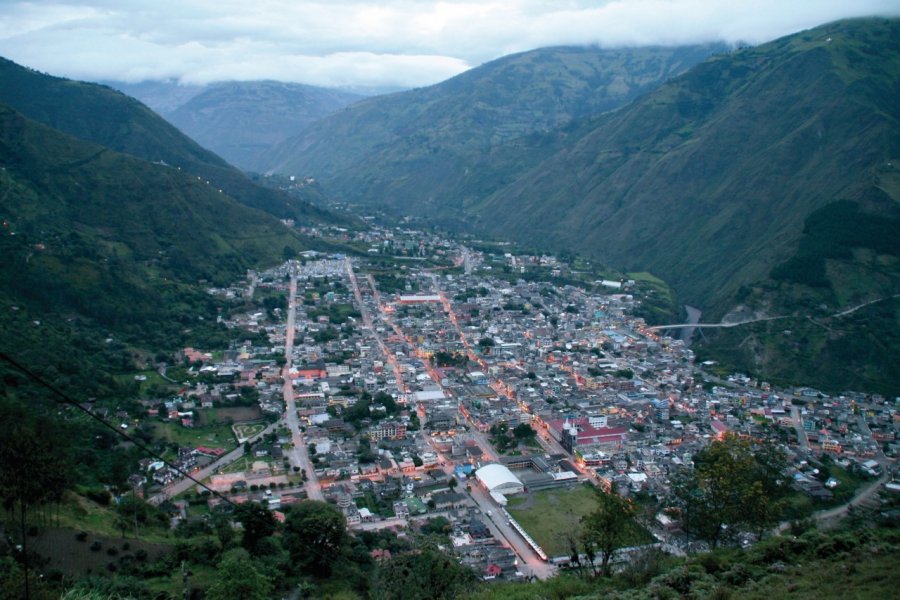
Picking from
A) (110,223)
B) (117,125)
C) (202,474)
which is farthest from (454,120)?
(202,474)

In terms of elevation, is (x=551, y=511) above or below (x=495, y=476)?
below

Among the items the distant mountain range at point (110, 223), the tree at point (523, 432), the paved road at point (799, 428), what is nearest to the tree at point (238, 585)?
the tree at point (523, 432)

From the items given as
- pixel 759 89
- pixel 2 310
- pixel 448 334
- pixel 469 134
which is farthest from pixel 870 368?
pixel 469 134

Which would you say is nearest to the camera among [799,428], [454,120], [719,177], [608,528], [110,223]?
[608,528]

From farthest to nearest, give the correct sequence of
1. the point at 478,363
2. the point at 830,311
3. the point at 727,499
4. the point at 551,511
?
the point at 830,311
the point at 478,363
the point at 551,511
the point at 727,499

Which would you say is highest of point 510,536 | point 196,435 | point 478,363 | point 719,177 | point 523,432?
point 719,177

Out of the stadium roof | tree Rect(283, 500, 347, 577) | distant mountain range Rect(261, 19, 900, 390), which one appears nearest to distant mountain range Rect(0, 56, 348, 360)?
tree Rect(283, 500, 347, 577)

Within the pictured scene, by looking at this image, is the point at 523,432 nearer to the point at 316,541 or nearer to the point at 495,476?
the point at 495,476
